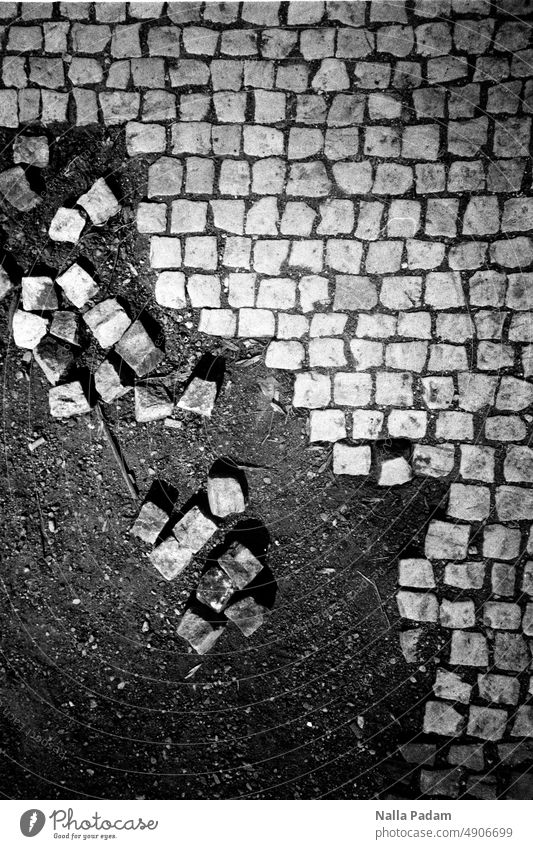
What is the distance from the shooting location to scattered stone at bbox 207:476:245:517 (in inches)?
177

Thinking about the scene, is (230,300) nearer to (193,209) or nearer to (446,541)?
(193,209)

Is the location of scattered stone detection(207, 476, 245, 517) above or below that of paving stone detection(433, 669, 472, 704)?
above

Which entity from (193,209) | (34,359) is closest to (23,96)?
(193,209)

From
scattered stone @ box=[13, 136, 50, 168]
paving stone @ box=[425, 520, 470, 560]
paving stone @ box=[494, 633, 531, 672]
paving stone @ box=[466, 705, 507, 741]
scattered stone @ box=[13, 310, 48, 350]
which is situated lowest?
paving stone @ box=[466, 705, 507, 741]

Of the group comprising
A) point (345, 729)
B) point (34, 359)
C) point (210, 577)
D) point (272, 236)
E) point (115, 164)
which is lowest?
point (345, 729)

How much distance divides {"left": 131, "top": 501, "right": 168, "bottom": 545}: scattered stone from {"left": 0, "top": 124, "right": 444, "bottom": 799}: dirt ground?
0.15 m

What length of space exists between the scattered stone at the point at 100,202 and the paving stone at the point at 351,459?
2401 millimetres

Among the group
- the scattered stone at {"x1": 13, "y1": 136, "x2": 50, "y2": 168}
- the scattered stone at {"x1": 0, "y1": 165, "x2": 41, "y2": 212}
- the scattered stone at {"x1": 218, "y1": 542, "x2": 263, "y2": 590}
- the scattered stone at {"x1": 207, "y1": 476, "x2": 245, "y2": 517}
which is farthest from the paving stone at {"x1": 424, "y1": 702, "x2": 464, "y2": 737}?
the scattered stone at {"x1": 13, "y1": 136, "x2": 50, "y2": 168}

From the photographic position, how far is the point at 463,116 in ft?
14.6

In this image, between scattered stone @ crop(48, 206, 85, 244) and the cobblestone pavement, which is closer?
the cobblestone pavement

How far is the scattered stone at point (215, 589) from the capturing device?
454 cm

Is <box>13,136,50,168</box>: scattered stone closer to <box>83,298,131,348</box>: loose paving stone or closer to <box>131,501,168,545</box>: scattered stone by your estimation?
<box>83,298,131,348</box>: loose paving stone

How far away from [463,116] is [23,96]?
3251mm

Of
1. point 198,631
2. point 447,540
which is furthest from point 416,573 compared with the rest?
point 198,631
